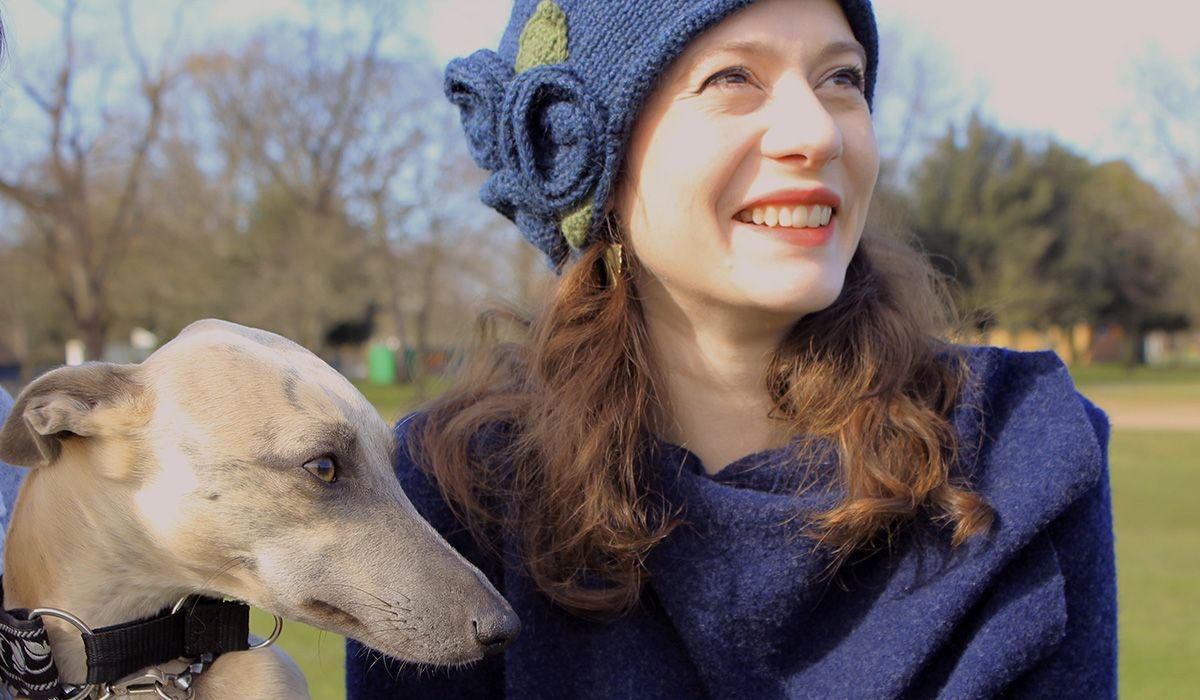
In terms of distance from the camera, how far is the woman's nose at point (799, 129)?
77.3 inches

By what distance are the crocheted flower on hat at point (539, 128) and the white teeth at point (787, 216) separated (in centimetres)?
31

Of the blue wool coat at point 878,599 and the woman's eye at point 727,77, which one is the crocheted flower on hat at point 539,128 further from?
the blue wool coat at point 878,599

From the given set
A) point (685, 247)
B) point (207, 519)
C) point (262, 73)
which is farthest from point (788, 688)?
point (262, 73)

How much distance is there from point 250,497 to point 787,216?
1068mm

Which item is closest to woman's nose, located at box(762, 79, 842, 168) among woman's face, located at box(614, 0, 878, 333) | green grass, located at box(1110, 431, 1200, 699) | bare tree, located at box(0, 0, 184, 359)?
woman's face, located at box(614, 0, 878, 333)

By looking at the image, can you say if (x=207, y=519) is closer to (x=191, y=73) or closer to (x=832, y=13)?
(x=832, y=13)

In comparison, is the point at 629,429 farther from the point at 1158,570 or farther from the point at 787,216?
the point at 1158,570

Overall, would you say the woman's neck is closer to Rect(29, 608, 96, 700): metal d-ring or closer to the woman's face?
the woman's face

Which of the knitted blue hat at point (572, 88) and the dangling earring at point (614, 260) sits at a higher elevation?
the knitted blue hat at point (572, 88)

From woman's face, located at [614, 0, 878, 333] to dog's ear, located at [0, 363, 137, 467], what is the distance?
40.0 inches

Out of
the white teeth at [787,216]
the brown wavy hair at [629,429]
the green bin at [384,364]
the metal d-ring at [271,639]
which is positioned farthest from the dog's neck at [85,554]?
the green bin at [384,364]

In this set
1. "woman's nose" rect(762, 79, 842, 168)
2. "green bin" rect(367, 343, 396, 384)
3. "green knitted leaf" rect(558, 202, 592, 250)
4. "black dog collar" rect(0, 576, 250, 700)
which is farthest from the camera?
"green bin" rect(367, 343, 396, 384)

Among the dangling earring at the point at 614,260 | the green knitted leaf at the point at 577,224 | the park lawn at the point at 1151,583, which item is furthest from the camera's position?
the park lawn at the point at 1151,583

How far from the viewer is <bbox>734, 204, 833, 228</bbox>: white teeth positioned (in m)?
2.03
